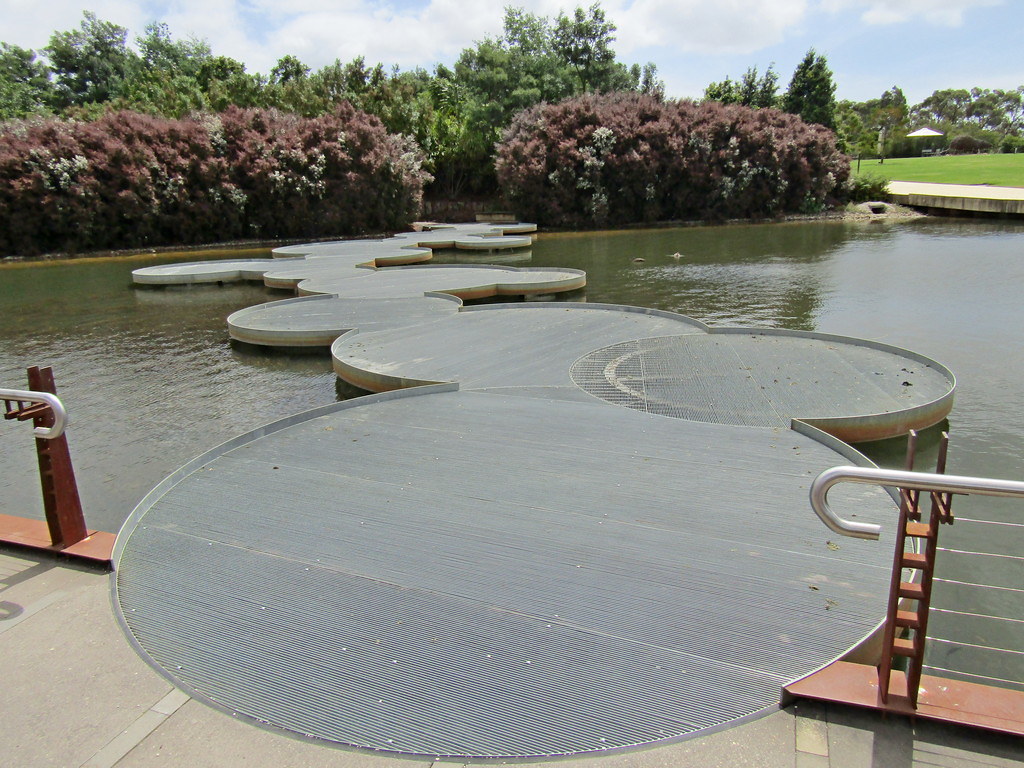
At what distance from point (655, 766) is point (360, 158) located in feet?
71.2

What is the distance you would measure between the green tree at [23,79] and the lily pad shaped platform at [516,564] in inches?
1706

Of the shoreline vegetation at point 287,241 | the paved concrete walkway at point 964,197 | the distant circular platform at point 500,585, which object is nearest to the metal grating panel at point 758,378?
the distant circular platform at point 500,585

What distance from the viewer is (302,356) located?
312 inches

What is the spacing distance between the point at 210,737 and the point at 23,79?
5977 cm

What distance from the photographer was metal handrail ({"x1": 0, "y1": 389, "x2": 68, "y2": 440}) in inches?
109

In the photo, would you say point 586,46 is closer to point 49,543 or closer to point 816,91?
point 816,91

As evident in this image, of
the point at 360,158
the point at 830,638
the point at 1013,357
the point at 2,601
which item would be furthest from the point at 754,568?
the point at 360,158

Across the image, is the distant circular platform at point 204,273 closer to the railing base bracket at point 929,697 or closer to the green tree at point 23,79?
the railing base bracket at point 929,697

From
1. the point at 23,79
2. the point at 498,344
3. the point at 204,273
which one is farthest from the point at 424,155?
the point at 23,79

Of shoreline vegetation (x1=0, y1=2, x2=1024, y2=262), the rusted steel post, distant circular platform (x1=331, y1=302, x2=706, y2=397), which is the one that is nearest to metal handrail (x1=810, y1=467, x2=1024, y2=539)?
the rusted steel post

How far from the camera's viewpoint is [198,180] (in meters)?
19.7

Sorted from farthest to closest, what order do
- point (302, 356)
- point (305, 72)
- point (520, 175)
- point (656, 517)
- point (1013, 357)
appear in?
point (305, 72) → point (520, 175) → point (302, 356) → point (1013, 357) → point (656, 517)

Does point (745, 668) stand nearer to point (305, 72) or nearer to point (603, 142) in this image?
point (603, 142)

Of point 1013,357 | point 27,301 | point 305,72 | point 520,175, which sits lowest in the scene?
point 1013,357
